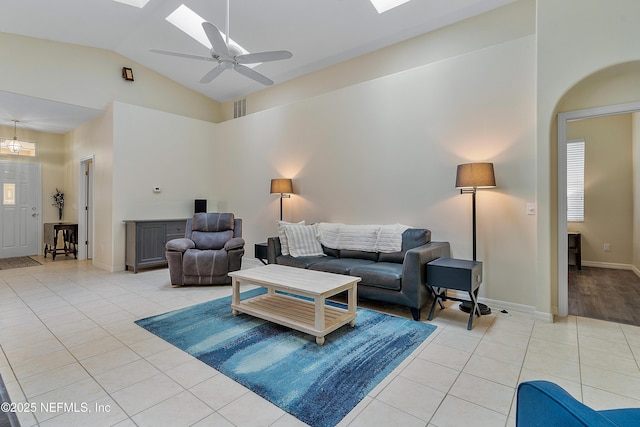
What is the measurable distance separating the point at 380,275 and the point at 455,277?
0.73m

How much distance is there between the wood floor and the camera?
10.5 feet

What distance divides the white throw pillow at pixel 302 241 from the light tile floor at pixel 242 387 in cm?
151

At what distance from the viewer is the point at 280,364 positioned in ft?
7.24

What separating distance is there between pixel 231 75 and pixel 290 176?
236cm

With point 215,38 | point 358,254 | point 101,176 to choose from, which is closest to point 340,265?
point 358,254

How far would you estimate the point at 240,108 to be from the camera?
673 cm

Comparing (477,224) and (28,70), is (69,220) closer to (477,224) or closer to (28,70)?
(28,70)

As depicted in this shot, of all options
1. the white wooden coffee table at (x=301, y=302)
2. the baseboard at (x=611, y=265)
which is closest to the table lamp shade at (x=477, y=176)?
the white wooden coffee table at (x=301, y=302)

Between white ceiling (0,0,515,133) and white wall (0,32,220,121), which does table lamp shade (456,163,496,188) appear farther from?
white wall (0,32,220,121)

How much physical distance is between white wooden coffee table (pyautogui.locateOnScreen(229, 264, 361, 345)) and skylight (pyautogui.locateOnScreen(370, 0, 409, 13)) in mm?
3368

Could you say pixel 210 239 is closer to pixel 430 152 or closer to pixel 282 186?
pixel 282 186

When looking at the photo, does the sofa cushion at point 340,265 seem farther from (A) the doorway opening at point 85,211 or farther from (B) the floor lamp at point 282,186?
(A) the doorway opening at point 85,211

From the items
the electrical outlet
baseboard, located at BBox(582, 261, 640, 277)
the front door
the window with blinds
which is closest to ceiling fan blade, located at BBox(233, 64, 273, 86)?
the electrical outlet

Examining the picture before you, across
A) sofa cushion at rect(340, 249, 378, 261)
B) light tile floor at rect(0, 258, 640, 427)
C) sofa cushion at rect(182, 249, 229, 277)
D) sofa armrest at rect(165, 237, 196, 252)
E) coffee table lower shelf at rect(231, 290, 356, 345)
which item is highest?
sofa armrest at rect(165, 237, 196, 252)
